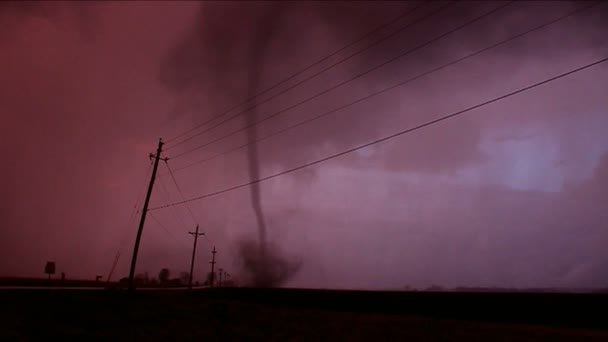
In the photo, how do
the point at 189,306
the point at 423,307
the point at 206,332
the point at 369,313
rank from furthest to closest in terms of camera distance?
the point at 189,306, the point at 369,313, the point at 423,307, the point at 206,332

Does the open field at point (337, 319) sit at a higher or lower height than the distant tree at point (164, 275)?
lower

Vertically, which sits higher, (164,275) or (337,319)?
(164,275)

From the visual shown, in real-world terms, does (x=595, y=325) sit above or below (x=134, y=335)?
below

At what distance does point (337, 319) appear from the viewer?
23.0 m

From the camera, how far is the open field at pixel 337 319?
17625mm

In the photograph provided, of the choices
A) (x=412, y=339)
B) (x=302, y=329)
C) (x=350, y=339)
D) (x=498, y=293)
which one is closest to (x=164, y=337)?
(x=302, y=329)

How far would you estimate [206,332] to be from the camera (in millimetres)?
19891

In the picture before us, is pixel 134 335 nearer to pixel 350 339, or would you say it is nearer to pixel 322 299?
pixel 350 339

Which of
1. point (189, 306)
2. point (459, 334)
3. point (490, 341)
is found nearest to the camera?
point (490, 341)

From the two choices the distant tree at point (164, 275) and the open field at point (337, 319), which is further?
the distant tree at point (164, 275)

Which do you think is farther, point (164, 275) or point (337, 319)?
point (164, 275)

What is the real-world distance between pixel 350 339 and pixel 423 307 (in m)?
6.91

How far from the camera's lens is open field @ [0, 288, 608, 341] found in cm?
1762

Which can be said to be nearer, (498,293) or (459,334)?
(459,334)
